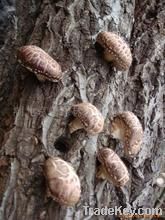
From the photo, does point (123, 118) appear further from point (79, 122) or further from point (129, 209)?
point (129, 209)

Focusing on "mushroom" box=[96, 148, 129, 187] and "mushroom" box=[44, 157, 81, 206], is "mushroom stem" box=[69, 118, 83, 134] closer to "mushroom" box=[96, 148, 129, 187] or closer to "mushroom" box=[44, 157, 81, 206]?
"mushroom" box=[96, 148, 129, 187]

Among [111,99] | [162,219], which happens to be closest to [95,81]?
[111,99]

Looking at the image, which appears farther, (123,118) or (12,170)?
(123,118)

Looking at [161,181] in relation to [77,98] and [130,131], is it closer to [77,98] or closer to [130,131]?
[130,131]

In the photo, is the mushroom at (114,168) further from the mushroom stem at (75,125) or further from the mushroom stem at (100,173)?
the mushroom stem at (75,125)

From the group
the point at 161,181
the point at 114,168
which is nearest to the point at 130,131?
the point at 114,168
